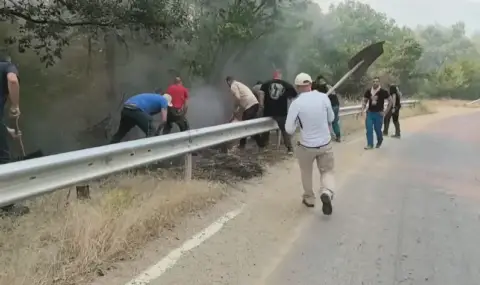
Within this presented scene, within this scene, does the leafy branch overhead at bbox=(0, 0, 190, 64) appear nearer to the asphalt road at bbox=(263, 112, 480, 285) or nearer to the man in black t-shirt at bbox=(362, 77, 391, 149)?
the man in black t-shirt at bbox=(362, 77, 391, 149)

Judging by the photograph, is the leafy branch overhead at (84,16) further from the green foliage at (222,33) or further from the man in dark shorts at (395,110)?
the man in dark shorts at (395,110)

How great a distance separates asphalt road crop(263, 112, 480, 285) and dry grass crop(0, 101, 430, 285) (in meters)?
1.25

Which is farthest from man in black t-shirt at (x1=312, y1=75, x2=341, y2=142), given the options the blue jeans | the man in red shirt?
the man in red shirt

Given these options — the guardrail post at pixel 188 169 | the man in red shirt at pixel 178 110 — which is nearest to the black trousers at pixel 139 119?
the guardrail post at pixel 188 169

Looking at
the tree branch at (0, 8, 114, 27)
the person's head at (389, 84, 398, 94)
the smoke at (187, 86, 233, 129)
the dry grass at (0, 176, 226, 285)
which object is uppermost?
the tree branch at (0, 8, 114, 27)

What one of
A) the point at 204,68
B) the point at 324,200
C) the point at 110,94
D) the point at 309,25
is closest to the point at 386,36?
the point at 309,25

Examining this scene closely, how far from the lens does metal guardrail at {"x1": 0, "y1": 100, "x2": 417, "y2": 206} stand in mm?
4430

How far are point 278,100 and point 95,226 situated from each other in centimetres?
661

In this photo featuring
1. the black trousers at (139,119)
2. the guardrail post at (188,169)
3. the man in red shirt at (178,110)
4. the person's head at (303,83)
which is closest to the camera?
the person's head at (303,83)

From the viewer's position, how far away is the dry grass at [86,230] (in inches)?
167

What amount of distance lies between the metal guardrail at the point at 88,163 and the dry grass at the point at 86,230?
35cm

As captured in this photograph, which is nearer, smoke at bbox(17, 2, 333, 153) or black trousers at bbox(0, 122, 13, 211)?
black trousers at bbox(0, 122, 13, 211)

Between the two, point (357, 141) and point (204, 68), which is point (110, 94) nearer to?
point (204, 68)

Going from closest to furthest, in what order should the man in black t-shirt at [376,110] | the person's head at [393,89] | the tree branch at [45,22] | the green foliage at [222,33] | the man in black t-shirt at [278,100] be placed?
the man in black t-shirt at [278,100], the tree branch at [45,22], the green foliage at [222,33], the man in black t-shirt at [376,110], the person's head at [393,89]
